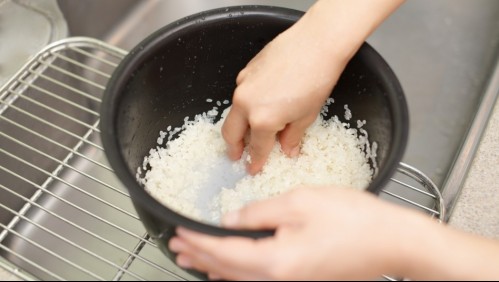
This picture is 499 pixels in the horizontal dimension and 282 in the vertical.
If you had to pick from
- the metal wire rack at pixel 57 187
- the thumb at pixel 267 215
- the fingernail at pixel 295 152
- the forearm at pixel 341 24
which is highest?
the forearm at pixel 341 24

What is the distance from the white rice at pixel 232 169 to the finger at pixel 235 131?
23 mm

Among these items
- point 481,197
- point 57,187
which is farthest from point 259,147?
point 57,187

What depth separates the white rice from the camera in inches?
23.0

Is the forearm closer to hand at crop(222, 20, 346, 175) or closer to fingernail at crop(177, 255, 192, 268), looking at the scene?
hand at crop(222, 20, 346, 175)

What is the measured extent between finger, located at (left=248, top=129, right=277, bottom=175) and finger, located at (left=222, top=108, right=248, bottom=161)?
0.01m

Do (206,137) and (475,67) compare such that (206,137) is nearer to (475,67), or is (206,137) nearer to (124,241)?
(124,241)

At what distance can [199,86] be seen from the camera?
63cm

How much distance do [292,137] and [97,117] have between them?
0.40m

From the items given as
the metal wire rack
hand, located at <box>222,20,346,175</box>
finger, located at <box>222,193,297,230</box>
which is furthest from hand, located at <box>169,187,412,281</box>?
the metal wire rack

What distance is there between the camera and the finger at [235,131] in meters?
0.55

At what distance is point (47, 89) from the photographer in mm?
754

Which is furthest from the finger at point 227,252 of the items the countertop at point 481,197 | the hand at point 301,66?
the countertop at point 481,197

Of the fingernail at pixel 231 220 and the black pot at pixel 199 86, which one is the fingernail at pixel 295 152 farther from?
the fingernail at pixel 231 220

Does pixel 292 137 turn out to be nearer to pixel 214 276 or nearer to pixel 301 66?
pixel 301 66
